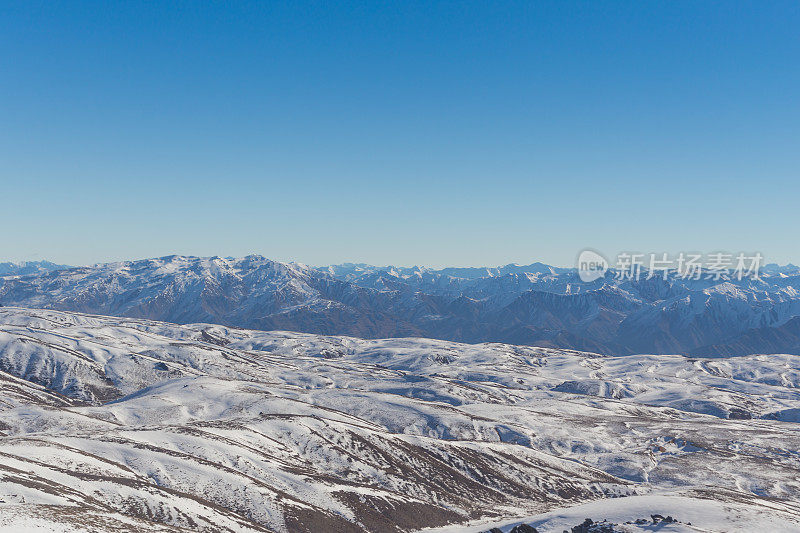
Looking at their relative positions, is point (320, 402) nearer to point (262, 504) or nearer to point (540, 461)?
point (540, 461)

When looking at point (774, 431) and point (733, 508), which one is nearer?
point (733, 508)

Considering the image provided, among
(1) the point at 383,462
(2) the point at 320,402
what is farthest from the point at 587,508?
(2) the point at 320,402

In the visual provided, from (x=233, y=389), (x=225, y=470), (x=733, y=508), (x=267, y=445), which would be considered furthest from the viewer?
(x=233, y=389)

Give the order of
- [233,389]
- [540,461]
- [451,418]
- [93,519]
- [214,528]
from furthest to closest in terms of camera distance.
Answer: [233,389]
[451,418]
[540,461]
[214,528]
[93,519]

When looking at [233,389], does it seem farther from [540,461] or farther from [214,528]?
[214,528]

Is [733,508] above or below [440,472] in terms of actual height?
above

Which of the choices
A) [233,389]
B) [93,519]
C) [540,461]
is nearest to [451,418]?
[540,461]

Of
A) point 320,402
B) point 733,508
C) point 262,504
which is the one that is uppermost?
point 733,508

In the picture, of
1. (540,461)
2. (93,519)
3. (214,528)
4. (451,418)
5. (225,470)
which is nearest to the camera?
(93,519)

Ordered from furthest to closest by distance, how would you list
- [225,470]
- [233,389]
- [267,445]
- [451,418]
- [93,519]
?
[233,389], [451,418], [267,445], [225,470], [93,519]
